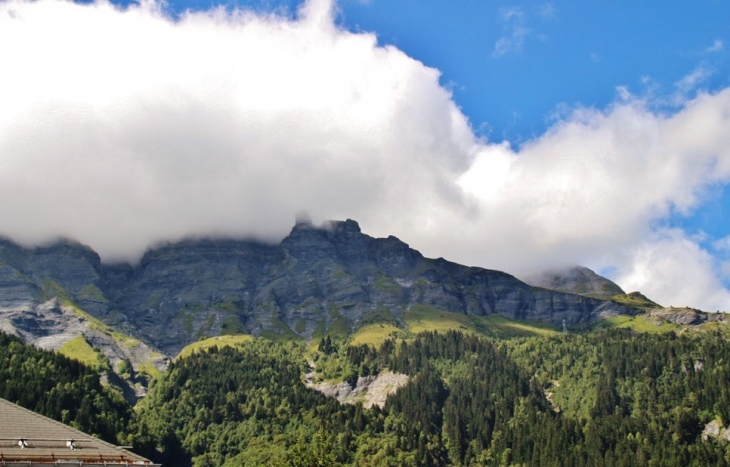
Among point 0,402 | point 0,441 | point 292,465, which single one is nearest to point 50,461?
point 0,441

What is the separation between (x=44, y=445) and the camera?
6431cm

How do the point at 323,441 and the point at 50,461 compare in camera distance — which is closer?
the point at 50,461

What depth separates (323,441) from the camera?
92.8m

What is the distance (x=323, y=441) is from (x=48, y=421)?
3570cm

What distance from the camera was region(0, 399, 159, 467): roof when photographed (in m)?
61.8

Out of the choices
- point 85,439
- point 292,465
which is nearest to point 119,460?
point 85,439

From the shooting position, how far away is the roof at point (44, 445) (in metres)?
61.8

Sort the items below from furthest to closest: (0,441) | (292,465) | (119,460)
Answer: (292,465) < (119,460) < (0,441)

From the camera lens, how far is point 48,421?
225 ft

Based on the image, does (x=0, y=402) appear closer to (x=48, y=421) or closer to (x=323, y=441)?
(x=48, y=421)

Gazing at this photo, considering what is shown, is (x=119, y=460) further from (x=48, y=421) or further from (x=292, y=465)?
(x=292, y=465)

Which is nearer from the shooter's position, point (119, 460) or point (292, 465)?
point (119, 460)

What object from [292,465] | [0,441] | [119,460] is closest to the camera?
[0,441]

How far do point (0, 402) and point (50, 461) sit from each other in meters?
9.15
